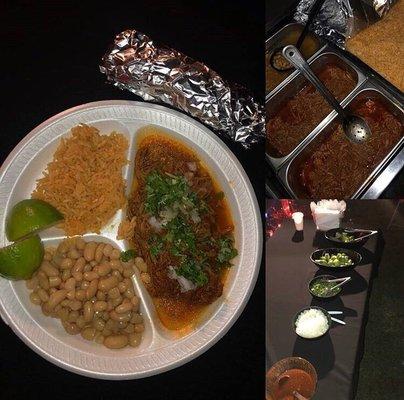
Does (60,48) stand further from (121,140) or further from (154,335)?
(154,335)

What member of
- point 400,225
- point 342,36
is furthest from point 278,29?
point 400,225

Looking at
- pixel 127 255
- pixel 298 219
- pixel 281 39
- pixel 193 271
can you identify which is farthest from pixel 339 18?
pixel 127 255

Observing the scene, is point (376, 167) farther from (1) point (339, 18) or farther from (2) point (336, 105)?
(1) point (339, 18)

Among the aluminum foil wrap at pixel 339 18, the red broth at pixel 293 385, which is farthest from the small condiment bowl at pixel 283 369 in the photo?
the aluminum foil wrap at pixel 339 18

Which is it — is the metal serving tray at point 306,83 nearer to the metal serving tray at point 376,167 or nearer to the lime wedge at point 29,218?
the metal serving tray at point 376,167

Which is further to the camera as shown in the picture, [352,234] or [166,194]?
[352,234]

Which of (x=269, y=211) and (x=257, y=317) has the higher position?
(x=269, y=211)
